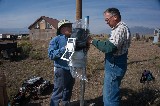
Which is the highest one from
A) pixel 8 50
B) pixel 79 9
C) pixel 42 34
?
pixel 79 9

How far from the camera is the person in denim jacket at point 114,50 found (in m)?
3.74

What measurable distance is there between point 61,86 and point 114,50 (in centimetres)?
153

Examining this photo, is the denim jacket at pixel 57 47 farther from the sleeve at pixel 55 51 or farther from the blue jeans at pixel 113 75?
the blue jeans at pixel 113 75

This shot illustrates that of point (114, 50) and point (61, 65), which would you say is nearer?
point (114, 50)

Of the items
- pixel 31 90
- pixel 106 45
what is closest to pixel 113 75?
pixel 106 45

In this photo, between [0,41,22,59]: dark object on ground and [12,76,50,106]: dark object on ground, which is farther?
[0,41,22,59]: dark object on ground

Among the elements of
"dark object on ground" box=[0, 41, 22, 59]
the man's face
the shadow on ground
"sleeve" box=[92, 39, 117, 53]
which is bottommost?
the shadow on ground

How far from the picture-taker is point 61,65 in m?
4.78

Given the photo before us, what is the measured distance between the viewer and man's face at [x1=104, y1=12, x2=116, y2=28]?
12.6ft

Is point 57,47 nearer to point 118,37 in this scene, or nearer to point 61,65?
point 61,65

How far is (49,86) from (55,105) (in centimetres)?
232

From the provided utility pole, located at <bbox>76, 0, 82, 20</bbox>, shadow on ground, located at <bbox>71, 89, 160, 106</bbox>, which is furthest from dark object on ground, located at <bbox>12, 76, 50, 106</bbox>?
utility pole, located at <bbox>76, 0, 82, 20</bbox>

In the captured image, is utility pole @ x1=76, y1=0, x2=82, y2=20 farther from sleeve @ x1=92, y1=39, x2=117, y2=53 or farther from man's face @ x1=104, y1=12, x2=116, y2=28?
sleeve @ x1=92, y1=39, x2=117, y2=53

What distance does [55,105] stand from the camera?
16.2 ft
